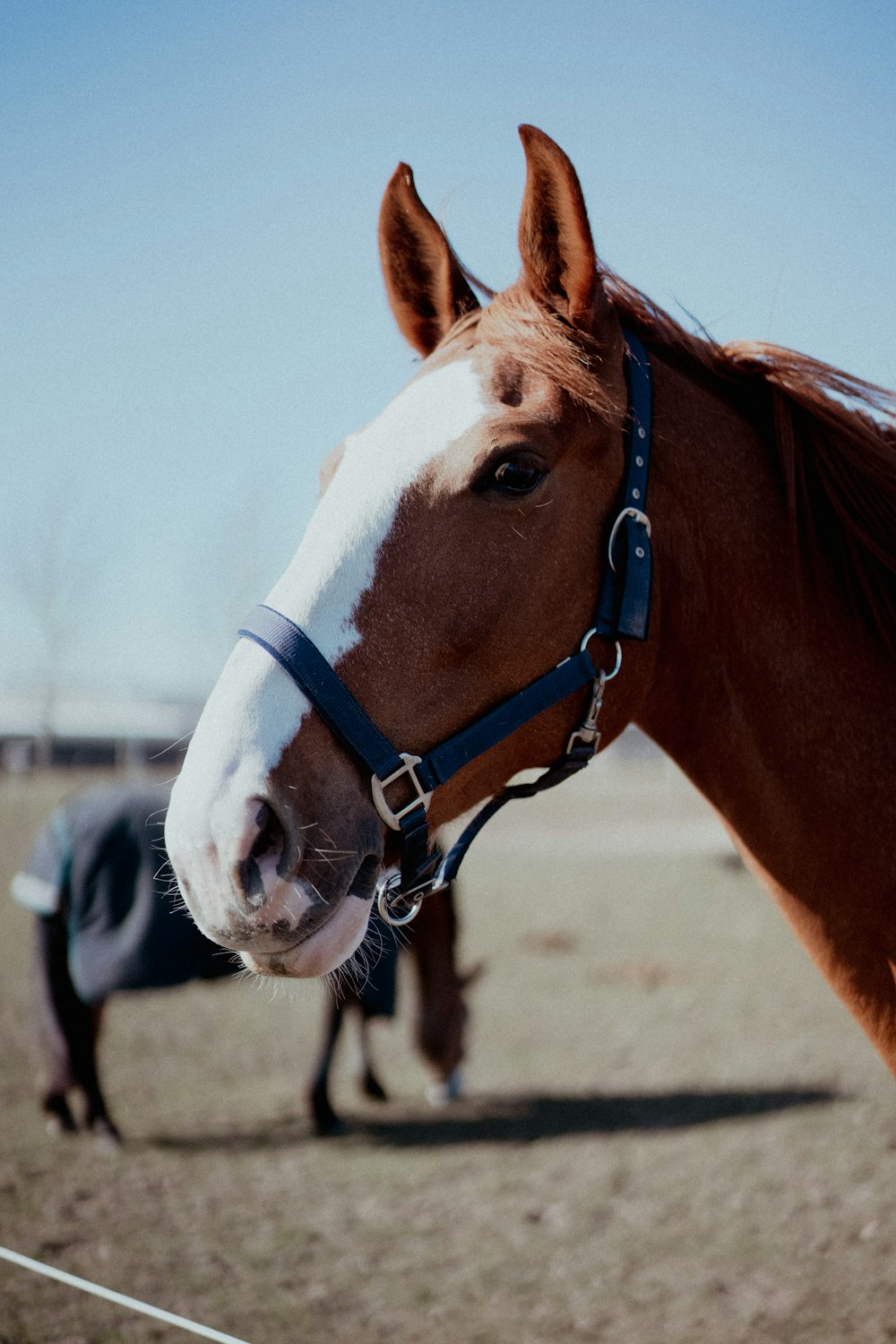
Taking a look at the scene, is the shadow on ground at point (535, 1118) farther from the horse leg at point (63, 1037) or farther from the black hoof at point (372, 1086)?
the horse leg at point (63, 1037)

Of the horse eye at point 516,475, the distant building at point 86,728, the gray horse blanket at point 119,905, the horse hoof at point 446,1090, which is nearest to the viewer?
the horse eye at point 516,475

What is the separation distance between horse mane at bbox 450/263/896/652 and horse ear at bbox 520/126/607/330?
0.05 m

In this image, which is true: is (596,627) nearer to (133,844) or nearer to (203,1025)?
(133,844)

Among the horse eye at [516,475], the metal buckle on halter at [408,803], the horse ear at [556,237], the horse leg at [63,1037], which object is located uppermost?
the horse ear at [556,237]

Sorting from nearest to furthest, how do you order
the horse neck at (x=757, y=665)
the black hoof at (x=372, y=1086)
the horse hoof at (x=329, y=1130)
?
1. the horse neck at (x=757, y=665)
2. the horse hoof at (x=329, y=1130)
3. the black hoof at (x=372, y=1086)

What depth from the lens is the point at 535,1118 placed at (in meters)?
5.70

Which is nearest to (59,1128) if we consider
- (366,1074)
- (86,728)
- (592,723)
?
(366,1074)

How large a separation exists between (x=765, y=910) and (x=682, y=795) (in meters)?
13.0

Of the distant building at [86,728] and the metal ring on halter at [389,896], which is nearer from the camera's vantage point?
the metal ring on halter at [389,896]

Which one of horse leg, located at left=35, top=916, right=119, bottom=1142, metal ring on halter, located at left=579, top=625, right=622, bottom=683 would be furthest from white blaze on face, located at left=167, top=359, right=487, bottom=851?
horse leg, located at left=35, top=916, right=119, bottom=1142

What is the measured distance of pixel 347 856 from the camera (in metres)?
1.58

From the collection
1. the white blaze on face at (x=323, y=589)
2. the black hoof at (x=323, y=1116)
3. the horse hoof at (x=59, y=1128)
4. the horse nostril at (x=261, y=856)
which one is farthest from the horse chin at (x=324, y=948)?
the horse hoof at (x=59, y=1128)

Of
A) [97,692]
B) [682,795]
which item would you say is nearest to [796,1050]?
[682,795]

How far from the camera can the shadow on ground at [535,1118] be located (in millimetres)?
5422
